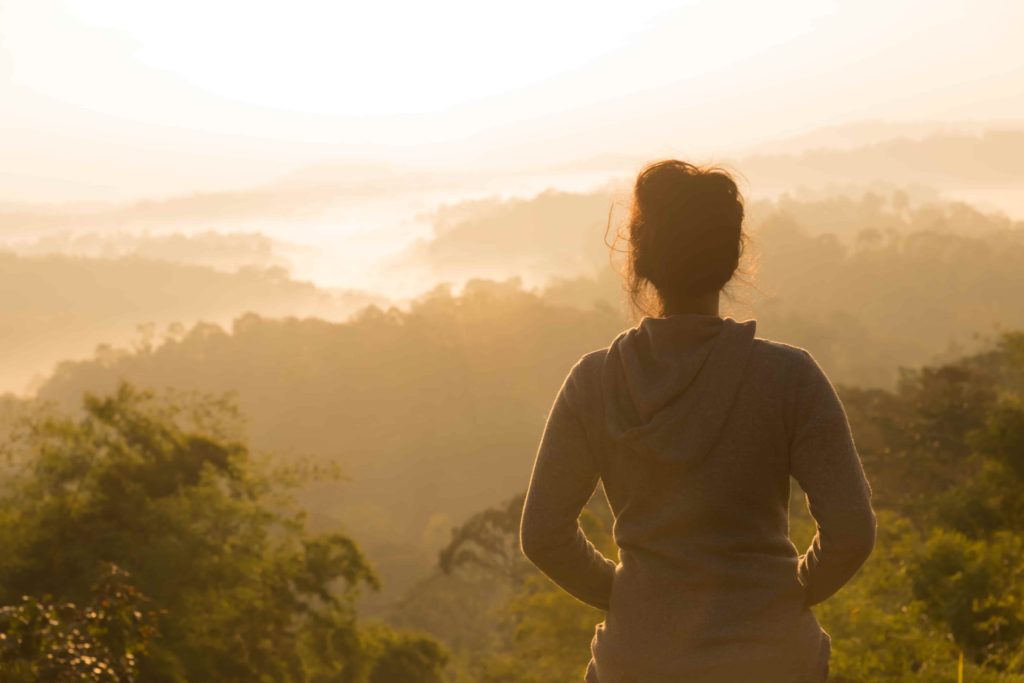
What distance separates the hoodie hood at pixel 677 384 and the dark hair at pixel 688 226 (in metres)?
0.07

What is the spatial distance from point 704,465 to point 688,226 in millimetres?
388

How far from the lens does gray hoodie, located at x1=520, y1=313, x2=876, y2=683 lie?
1.69 meters

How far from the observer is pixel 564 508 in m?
1.85

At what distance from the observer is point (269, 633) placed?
19.1 metres

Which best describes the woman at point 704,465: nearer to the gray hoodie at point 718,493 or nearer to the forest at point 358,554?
the gray hoodie at point 718,493

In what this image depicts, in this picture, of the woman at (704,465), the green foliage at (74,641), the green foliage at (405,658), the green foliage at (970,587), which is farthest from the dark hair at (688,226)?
the green foliage at (405,658)

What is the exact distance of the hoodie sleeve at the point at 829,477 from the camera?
1674 millimetres

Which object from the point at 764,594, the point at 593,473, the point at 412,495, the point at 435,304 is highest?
the point at 593,473

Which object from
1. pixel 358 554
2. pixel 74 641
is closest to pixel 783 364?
pixel 74 641

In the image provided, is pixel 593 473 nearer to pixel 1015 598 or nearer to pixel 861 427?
pixel 1015 598

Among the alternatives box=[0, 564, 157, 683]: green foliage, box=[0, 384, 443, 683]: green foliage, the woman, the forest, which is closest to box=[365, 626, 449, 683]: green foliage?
the forest

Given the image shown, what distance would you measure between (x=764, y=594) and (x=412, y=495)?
85717mm

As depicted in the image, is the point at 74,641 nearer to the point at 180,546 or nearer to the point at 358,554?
the point at 180,546

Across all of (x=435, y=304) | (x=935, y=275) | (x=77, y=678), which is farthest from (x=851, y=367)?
(x=77, y=678)
